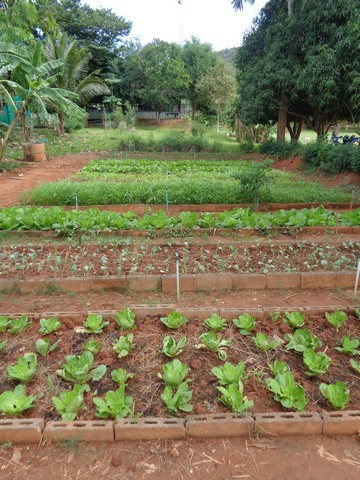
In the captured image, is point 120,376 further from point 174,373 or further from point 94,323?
point 94,323

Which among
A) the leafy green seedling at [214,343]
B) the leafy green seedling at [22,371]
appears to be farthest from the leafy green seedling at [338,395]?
the leafy green seedling at [22,371]

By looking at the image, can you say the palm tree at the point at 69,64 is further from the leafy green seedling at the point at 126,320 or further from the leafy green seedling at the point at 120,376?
the leafy green seedling at the point at 120,376

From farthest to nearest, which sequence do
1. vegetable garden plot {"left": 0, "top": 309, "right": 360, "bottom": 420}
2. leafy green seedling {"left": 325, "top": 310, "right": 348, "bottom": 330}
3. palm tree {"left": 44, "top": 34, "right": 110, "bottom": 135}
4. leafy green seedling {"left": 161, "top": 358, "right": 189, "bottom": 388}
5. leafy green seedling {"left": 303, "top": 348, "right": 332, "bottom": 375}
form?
palm tree {"left": 44, "top": 34, "right": 110, "bottom": 135}
leafy green seedling {"left": 325, "top": 310, "right": 348, "bottom": 330}
leafy green seedling {"left": 303, "top": 348, "right": 332, "bottom": 375}
leafy green seedling {"left": 161, "top": 358, "right": 189, "bottom": 388}
vegetable garden plot {"left": 0, "top": 309, "right": 360, "bottom": 420}

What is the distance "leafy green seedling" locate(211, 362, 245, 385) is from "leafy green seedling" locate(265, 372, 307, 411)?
0.19m

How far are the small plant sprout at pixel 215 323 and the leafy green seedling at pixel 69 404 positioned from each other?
125cm

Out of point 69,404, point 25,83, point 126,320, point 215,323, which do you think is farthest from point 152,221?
point 25,83

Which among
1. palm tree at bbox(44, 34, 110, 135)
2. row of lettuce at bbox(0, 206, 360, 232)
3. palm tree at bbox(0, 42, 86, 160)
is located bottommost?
row of lettuce at bbox(0, 206, 360, 232)

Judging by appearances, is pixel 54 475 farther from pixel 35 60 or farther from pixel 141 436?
pixel 35 60

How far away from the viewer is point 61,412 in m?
2.20

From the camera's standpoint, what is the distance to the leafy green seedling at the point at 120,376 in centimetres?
245

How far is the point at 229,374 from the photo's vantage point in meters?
2.44

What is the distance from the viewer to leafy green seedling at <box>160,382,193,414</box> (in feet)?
7.34

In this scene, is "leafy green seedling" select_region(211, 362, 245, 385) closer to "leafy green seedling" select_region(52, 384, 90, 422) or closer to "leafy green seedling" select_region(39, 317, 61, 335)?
"leafy green seedling" select_region(52, 384, 90, 422)

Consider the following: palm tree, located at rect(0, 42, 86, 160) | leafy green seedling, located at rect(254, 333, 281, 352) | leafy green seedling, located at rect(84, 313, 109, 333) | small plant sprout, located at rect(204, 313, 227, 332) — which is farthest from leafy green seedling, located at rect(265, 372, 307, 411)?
palm tree, located at rect(0, 42, 86, 160)
